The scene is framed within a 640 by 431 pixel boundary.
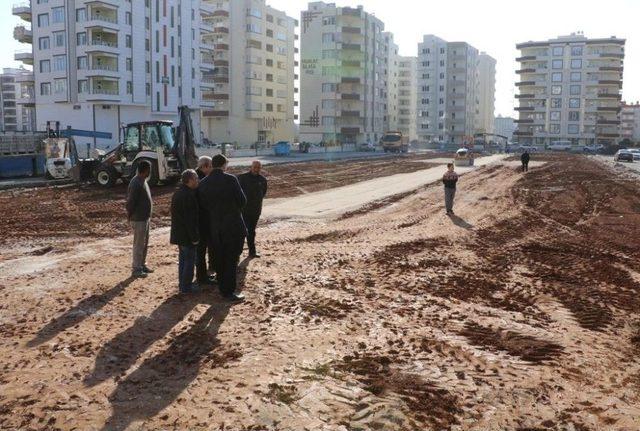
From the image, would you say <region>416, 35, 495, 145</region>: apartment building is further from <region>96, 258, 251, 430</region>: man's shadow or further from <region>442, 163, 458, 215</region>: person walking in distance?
<region>96, 258, 251, 430</region>: man's shadow

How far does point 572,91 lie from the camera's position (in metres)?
123

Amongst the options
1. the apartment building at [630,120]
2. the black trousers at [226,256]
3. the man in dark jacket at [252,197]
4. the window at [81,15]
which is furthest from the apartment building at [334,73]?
the apartment building at [630,120]

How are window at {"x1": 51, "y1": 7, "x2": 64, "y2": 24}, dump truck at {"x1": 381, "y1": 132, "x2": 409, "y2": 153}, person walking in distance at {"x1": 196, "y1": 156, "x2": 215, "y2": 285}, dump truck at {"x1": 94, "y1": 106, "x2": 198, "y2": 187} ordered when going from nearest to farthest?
1. person walking in distance at {"x1": 196, "y1": 156, "x2": 215, "y2": 285}
2. dump truck at {"x1": 94, "y1": 106, "x2": 198, "y2": 187}
3. window at {"x1": 51, "y1": 7, "x2": 64, "y2": 24}
4. dump truck at {"x1": 381, "y1": 132, "x2": 409, "y2": 153}

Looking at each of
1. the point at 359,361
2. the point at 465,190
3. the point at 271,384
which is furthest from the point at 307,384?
the point at 465,190

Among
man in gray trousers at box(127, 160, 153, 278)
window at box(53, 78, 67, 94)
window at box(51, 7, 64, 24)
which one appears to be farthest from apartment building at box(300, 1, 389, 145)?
man in gray trousers at box(127, 160, 153, 278)

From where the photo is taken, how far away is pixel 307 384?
5.52 meters

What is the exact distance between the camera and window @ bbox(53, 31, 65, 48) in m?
64.3

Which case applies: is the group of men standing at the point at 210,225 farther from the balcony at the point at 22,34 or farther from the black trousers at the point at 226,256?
the balcony at the point at 22,34

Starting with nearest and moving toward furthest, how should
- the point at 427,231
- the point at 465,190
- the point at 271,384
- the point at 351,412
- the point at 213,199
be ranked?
1. the point at 351,412
2. the point at 271,384
3. the point at 213,199
4. the point at 427,231
5. the point at 465,190

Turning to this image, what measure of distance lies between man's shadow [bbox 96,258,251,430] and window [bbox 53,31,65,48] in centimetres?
6468

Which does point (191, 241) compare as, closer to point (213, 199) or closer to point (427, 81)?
point (213, 199)

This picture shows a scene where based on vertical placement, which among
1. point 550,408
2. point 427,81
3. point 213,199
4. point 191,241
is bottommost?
point 550,408

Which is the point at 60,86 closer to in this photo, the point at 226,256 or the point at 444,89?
the point at 226,256

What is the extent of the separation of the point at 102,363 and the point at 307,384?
2.08 m
